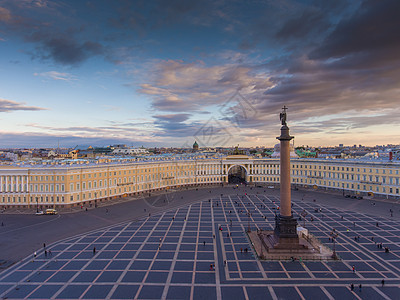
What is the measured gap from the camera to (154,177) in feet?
246

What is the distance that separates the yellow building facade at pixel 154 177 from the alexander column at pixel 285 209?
141 feet

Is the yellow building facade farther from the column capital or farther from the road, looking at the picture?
the column capital

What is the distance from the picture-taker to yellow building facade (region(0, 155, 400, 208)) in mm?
54062

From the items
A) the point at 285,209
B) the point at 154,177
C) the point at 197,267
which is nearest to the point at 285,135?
the point at 285,209

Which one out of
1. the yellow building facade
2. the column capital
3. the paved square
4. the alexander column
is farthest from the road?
the column capital

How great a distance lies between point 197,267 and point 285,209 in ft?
44.6

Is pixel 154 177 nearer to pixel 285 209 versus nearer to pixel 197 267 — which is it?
pixel 285 209

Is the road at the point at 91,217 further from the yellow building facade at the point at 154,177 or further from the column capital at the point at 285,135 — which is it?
the column capital at the point at 285,135

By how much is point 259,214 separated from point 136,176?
36203 mm

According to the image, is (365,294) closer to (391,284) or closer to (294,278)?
(391,284)

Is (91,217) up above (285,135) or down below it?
below

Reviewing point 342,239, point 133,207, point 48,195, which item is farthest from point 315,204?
point 48,195

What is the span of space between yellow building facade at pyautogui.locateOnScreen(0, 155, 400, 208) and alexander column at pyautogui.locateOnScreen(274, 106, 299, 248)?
42843 mm

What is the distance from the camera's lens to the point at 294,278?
25000mm
